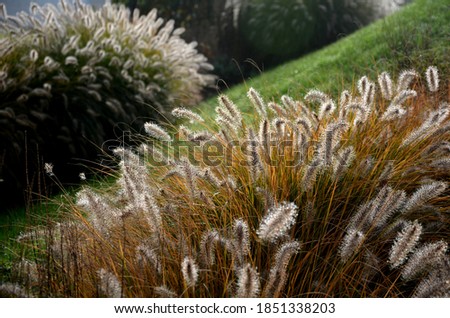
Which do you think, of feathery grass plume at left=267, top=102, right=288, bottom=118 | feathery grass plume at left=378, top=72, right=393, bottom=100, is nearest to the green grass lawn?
feathery grass plume at left=378, top=72, right=393, bottom=100

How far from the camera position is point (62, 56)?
7000 millimetres

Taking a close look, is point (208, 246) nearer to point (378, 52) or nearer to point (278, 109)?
point (278, 109)

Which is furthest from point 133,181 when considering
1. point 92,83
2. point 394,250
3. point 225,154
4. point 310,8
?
point 310,8

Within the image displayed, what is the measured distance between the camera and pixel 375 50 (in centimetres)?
799

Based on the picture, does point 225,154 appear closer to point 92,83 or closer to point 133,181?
point 133,181

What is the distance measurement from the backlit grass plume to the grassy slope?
3.57 m

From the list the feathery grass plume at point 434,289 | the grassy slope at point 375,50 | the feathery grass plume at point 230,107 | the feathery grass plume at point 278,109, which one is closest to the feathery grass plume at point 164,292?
the feathery grass plume at point 434,289

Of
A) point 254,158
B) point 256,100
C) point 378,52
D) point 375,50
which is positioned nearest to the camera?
point 254,158

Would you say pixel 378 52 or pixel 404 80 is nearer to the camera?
pixel 404 80

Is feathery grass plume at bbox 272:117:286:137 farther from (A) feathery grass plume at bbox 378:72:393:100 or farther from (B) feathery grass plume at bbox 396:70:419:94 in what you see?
(B) feathery grass plume at bbox 396:70:419:94

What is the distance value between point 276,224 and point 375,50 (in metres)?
6.49

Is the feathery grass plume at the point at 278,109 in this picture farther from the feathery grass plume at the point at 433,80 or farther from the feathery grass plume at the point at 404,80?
the feathery grass plume at the point at 433,80

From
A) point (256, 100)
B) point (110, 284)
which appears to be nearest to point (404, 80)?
point (256, 100)
